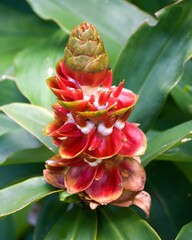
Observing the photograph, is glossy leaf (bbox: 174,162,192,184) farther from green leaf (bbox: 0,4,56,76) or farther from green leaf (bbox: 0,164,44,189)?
green leaf (bbox: 0,4,56,76)

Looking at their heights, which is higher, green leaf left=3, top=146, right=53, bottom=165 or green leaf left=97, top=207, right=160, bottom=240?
green leaf left=97, top=207, right=160, bottom=240

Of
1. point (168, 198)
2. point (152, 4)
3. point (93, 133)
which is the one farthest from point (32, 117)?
point (152, 4)

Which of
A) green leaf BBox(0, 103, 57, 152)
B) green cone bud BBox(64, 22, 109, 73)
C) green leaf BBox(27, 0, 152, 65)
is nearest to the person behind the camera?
green cone bud BBox(64, 22, 109, 73)

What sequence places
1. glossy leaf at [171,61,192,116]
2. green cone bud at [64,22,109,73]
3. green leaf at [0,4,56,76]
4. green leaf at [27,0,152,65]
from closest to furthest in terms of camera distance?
1. green cone bud at [64,22,109,73]
2. glossy leaf at [171,61,192,116]
3. green leaf at [27,0,152,65]
4. green leaf at [0,4,56,76]

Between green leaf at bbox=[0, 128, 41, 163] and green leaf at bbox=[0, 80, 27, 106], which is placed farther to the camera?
green leaf at bbox=[0, 80, 27, 106]

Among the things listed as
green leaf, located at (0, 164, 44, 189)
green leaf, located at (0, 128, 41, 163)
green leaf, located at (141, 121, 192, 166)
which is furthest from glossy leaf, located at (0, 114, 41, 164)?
green leaf, located at (141, 121, 192, 166)

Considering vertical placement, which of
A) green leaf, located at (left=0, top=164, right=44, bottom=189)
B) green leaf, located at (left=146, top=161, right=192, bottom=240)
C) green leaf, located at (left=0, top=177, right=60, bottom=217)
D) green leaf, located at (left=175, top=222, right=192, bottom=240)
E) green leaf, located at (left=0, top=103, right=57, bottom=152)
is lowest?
green leaf, located at (left=0, top=164, right=44, bottom=189)

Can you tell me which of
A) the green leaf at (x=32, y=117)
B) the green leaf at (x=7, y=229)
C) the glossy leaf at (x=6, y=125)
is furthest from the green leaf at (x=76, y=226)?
the green leaf at (x=7, y=229)
